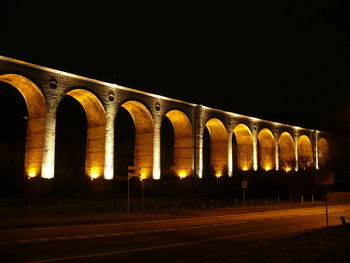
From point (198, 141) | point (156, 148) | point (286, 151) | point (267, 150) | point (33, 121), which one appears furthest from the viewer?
point (286, 151)

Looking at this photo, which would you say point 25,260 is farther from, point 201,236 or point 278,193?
point 278,193

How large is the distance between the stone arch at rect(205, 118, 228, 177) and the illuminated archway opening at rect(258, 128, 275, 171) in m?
10.5

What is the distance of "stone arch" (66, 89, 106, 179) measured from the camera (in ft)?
118

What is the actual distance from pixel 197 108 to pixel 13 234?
35119 mm

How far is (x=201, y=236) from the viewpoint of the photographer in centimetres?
1249

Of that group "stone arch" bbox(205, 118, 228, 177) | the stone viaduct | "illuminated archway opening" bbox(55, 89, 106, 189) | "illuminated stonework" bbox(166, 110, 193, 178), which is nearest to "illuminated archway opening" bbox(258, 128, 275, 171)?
the stone viaduct

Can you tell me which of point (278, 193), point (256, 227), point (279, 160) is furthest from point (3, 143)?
point (256, 227)

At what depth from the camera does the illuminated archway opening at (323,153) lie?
70950 millimetres

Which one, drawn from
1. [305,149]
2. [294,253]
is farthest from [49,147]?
[305,149]

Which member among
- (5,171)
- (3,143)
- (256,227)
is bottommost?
(256,227)

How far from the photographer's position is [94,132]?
37500mm

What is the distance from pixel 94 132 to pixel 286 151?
38247 mm

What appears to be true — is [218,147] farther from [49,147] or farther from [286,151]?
[49,147]

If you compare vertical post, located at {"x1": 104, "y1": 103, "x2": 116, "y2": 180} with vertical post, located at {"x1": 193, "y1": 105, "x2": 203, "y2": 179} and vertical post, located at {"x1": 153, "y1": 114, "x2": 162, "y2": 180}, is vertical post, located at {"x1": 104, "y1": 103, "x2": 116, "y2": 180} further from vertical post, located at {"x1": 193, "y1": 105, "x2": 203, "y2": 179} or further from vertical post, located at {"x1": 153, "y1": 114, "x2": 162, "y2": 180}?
vertical post, located at {"x1": 193, "y1": 105, "x2": 203, "y2": 179}
